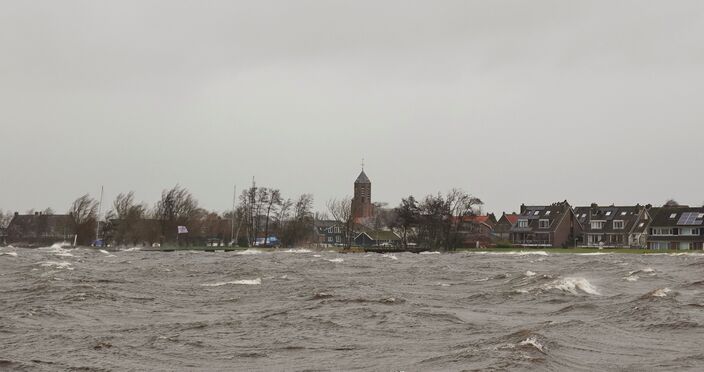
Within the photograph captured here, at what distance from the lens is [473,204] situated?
140 m

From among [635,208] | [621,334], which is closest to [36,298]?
[621,334]

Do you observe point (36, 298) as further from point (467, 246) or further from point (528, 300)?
point (467, 246)

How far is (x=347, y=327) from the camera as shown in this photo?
21.6m

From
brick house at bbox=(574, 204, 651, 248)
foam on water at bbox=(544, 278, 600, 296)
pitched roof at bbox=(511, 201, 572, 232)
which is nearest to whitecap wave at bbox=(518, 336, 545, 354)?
foam on water at bbox=(544, 278, 600, 296)

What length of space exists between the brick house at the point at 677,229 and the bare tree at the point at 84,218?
10777cm

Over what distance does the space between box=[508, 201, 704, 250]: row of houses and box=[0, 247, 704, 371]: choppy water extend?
117 meters

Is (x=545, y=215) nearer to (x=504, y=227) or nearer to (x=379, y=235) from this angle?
(x=504, y=227)

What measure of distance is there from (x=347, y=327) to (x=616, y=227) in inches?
5487

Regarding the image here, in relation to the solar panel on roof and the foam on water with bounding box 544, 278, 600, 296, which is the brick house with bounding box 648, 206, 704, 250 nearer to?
the solar panel on roof

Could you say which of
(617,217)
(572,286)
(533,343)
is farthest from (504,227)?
(533,343)

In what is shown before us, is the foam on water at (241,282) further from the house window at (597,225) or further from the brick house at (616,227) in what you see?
the house window at (597,225)

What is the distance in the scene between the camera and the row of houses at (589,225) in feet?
477

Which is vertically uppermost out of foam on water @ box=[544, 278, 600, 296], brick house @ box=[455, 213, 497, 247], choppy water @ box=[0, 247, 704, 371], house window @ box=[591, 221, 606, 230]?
house window @ box=[591, 221, 606, 230]

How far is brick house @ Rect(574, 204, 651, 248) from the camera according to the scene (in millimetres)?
148875
